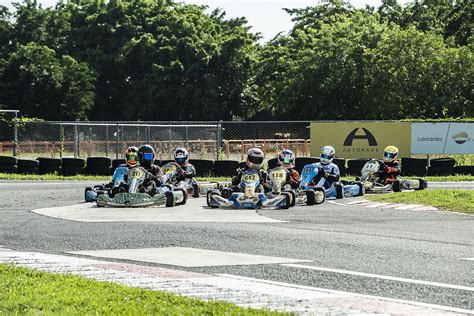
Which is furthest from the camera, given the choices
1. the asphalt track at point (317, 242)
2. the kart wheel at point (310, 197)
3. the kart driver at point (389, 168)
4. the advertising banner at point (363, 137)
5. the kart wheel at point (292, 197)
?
the advertising banner at point (363, 137)

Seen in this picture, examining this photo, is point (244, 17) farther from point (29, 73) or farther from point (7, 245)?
point (7, 245)

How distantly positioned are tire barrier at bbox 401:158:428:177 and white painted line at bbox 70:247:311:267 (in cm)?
1790

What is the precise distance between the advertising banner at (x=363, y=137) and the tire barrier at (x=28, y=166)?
27.0ft

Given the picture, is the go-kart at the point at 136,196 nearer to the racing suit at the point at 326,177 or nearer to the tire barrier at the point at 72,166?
the racing suit at the point at 326,177

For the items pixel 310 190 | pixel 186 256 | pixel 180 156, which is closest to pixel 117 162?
pixel 180 156

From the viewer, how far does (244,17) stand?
7075 centimetres

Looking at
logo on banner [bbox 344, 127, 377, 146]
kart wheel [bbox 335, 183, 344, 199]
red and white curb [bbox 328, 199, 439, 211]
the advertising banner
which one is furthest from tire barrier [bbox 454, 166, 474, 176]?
red and white curb [bbox 328, 199, 439, 211]

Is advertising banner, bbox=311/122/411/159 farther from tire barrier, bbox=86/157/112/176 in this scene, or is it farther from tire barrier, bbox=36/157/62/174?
tire barrier, bbox=36/157/62/174

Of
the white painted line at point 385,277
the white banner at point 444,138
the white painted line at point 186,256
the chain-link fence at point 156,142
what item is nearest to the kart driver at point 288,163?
the white painted line at point 186,256

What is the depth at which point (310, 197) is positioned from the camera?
18.8 meters

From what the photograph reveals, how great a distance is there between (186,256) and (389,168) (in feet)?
42.4

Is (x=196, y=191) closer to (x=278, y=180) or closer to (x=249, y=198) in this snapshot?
(x=278, y=180)

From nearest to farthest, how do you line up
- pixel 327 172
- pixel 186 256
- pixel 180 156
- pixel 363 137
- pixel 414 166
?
pixel 186 256, pixel 327 172, pixel 180 156, pixel 414 166, pixel 363 137

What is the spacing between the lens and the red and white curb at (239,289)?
698 centimetres
